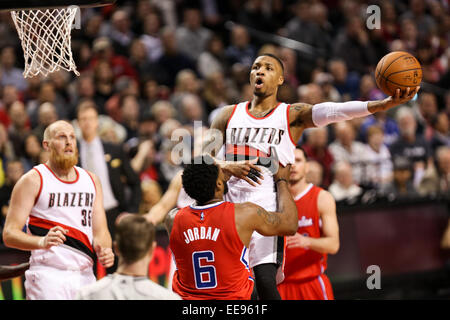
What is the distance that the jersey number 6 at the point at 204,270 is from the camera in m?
5.01

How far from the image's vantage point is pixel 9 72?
33.9ft

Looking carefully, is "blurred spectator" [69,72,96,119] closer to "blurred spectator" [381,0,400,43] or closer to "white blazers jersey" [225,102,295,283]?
"white blazers jersey" [225,102,295,283]

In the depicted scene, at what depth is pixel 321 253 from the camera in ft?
21.9

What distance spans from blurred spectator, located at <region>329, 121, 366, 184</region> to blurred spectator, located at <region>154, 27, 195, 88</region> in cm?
279

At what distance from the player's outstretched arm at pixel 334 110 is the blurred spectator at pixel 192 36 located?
6.48 meters

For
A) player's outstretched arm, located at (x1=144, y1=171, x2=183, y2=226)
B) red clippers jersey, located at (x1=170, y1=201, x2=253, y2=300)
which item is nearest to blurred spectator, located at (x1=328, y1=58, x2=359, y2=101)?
player's outstretched arm, located at (x1=144, y1=171, x2=183, y2=226)

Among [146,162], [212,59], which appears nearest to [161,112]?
[146,162]

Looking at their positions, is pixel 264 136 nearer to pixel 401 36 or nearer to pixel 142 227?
pixel 142 227

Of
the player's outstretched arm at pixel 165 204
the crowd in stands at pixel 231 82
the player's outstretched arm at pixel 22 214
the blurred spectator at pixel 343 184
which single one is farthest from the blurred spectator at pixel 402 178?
the player's outstretched arm at pixel 22 214

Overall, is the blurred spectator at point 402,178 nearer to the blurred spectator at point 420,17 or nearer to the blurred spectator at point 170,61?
the blurred spectator at point 170,61

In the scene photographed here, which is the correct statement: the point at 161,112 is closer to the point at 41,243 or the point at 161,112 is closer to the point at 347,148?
the point at 347,148

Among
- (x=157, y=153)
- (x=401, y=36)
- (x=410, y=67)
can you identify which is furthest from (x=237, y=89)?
(x=410, y=67)

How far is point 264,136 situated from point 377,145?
4895 millimetres
